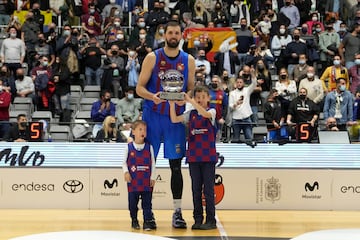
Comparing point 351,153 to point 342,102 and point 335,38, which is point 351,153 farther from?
point 335,38

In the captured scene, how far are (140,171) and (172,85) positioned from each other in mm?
1256

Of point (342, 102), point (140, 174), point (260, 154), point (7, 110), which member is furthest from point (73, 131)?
point (140, 174)

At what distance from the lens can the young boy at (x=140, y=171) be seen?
28.4ft

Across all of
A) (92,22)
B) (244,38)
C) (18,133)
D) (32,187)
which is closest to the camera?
(32,187)

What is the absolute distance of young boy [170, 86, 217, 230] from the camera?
864 centimetres

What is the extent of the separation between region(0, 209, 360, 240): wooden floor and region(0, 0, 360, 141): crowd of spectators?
3833mm

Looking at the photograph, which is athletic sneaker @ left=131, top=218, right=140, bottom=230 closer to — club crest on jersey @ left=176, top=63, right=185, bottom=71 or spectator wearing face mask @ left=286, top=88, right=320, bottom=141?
club crest on jersey @ left=176, top=63, right=185, bottom=71

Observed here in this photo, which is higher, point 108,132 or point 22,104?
point 22,104

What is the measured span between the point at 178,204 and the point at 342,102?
8578 mm

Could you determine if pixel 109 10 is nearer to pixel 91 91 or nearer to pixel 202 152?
pixel 91 91

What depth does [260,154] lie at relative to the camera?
12461 millimetres

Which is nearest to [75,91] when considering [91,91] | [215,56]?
[91,91]

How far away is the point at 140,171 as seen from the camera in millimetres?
8711

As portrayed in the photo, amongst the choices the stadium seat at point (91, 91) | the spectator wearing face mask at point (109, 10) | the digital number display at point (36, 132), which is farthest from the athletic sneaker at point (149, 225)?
the spectator wearing face mask at point (109, 10)
